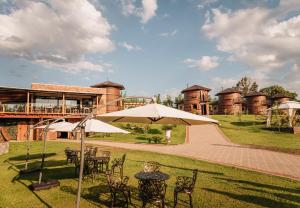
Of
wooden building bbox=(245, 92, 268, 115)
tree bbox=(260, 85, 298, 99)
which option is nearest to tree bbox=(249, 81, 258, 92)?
tree bbox=(260, 85, 298, 99)

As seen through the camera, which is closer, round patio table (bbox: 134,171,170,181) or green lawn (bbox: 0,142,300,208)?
round patio table (bbox: 134,171,170,181)

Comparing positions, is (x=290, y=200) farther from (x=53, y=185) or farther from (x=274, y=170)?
(x=53, y=185)

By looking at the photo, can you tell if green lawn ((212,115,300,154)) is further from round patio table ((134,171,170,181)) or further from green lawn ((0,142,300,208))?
round patio table ((134,171,170,181))

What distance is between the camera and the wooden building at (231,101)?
5462 centimetres

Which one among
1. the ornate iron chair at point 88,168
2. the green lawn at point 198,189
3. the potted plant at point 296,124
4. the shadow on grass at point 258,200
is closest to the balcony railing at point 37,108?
the green lawn at point 198,189

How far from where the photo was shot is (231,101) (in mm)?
55031

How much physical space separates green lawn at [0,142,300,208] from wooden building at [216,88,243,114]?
44.3 metres

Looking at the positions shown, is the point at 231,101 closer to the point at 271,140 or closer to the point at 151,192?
the point at 271,140

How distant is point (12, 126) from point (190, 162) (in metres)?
22.7

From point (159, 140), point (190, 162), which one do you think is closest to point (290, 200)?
point (190, 162)

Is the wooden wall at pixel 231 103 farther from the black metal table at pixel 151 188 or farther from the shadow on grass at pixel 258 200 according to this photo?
the black metal table at pixel 151 188

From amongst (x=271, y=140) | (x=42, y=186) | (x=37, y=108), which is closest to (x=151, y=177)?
(x=42, y=186)

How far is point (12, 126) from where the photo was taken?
2812 cm

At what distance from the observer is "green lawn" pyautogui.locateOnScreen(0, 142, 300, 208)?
760 cm
